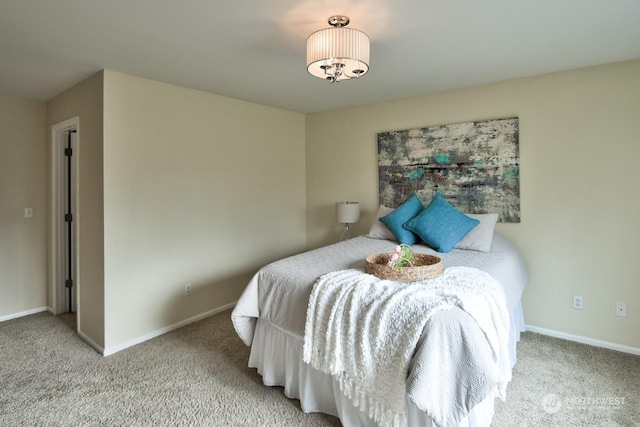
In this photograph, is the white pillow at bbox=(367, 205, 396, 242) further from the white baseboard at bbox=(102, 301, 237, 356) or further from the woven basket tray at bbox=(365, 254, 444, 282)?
the white baseboard at bbox=(102, 301, 237, 356)

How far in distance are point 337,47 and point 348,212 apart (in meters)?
2.21

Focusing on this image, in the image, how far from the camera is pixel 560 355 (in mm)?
2646

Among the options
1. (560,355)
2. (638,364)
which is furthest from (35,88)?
(638,364)

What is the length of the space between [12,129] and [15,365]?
2.33 metres

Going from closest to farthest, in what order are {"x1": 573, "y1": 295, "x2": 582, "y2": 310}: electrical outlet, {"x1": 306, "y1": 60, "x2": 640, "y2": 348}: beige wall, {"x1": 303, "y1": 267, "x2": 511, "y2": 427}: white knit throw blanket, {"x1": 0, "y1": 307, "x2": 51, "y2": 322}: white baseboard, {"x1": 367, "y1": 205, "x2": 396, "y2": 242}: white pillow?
{"x1": 303, "y1": 267, "x2": 511, "y2": 427}: white knit throw blanket → {"x1": 306, "y1": 60, "x2": 640, "y2": 348}: beige wall → {"x1": 573, "y1": 295, "x2": 582, "y2": 310}: electrical outlet → {"x1": 367, "y1": 205, "x2": 396, "y2": 242}: white pillow → {"x1": 0, "y1": 307, "x2": 51, "y2": 322}: white baseboard

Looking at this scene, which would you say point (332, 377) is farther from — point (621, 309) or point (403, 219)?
point (621, 309)

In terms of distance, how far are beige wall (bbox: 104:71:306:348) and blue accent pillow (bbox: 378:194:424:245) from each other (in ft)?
5.16

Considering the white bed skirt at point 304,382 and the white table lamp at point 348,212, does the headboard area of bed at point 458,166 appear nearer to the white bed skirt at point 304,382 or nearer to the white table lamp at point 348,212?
the white table lamp at point 348,212

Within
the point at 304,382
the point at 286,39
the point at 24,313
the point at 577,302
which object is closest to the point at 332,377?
the point at 304,382

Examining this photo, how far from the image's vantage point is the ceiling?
186 centimetres

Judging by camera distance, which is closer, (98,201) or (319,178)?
(98,201)

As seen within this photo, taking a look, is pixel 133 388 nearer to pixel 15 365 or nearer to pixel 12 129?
pixel 15 365

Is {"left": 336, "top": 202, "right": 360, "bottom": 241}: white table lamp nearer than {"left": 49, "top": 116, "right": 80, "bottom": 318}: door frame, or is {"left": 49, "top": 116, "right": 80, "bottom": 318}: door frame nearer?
{"left": 49, "top": 116, "right": 80, "bottom": 318}: door frame

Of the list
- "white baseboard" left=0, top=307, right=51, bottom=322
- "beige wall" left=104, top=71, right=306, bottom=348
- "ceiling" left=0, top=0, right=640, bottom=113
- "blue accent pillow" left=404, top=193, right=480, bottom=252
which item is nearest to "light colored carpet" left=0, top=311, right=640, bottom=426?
"beige wall" left=104, top=71, right=306, bottom=348
